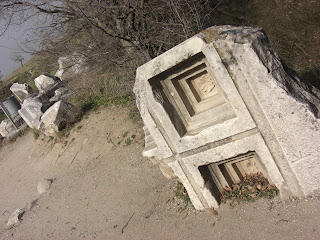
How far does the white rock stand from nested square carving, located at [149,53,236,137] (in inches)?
216

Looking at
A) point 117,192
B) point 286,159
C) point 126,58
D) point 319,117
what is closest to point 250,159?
point 286,159

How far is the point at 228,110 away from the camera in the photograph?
3.76 meters

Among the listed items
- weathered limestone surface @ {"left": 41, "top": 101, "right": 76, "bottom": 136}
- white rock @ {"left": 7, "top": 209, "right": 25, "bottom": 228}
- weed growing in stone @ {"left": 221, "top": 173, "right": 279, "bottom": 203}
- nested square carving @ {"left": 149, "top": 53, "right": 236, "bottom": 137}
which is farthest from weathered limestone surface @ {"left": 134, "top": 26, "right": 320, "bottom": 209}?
weathered limestone surface @ {"left": 41, "top": 101, "right": 76, "bottom": 136}

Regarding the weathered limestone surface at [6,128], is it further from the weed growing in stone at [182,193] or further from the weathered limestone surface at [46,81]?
the weed growing in stone at [182,193]

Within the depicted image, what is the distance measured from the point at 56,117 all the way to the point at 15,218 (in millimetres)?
3550

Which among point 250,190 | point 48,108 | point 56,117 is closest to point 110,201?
point 250,190

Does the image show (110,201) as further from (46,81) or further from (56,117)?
(46,81)

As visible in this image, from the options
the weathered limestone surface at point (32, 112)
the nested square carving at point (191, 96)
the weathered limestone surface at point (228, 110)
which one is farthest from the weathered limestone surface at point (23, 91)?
the nested square carving at point (191, 96)

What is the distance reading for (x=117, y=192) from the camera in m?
6.41

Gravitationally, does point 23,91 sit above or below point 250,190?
above

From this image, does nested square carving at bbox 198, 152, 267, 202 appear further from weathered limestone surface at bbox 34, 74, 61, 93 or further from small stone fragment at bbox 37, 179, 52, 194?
weathered limestone surface at bbox 34, 74, 61, 93

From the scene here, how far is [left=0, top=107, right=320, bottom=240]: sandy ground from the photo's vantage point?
3889mm

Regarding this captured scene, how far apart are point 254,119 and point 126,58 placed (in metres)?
5.92

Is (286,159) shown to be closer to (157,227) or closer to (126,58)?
(157,227)
